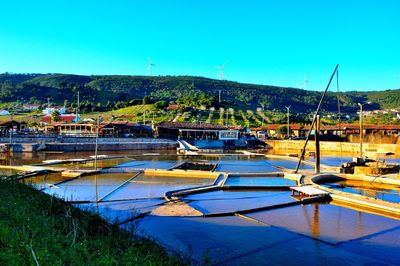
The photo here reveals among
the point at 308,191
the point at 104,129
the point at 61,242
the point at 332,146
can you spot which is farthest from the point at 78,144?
the point at 61,242

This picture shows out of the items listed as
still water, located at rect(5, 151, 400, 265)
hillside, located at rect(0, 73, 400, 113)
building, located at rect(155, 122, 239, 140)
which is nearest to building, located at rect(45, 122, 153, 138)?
building, located at rect(155, 122, 239, 140)

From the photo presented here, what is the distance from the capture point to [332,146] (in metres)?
62.8

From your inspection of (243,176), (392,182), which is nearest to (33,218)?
(243,176)

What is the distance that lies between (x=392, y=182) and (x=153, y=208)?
1450 centimetres

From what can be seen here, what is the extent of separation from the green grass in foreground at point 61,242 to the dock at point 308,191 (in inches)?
458

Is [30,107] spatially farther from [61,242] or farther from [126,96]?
[61,242]

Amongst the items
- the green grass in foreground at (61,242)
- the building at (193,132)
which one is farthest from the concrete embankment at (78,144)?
the green grass in foreground at (61,242)

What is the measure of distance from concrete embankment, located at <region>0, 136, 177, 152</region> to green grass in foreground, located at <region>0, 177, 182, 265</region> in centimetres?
4413

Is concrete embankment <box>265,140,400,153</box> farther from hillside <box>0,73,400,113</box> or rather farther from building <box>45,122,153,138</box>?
hillside <box>0,73,400,113</box>

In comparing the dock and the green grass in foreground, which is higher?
the green grass in foreground

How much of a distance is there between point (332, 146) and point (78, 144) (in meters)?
40.4

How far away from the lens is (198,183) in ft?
74.0

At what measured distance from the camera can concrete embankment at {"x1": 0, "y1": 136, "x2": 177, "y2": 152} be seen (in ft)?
162

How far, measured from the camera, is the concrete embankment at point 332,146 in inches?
2146
